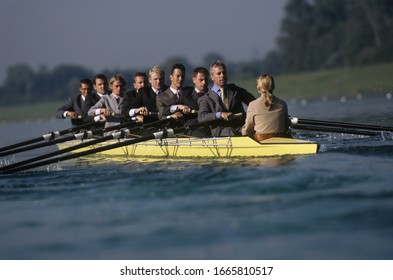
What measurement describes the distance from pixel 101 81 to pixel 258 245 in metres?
10.8

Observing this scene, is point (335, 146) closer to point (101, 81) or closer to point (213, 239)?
point (101, 81)

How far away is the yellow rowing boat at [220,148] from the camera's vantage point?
Answer: 12.6 m

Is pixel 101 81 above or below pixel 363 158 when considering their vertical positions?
above

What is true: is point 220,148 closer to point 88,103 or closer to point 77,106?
A: point 88,103

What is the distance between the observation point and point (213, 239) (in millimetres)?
8133

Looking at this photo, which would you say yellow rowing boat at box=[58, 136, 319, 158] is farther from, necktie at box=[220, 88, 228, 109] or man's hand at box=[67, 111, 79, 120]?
man's hand at box=[67, 111, 79, 120]

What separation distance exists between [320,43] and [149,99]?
3854 inches

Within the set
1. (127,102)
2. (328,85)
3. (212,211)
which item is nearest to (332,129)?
(127,102)

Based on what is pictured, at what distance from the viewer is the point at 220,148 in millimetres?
13656

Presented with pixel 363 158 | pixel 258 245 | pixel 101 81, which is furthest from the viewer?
pixel 101 81

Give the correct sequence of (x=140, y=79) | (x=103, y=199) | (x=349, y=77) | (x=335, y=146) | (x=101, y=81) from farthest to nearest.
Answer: (x=349, y=77), (x=101, y=81), (x=140, y=79), (x=335, y=146), (x=103, y=199)

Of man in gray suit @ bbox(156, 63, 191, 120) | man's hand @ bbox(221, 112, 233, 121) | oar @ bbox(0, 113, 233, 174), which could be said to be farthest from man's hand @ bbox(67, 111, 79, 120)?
man's hand @ bbox(221, 112, 233, 121)

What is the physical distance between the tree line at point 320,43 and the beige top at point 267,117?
67.3 meters
